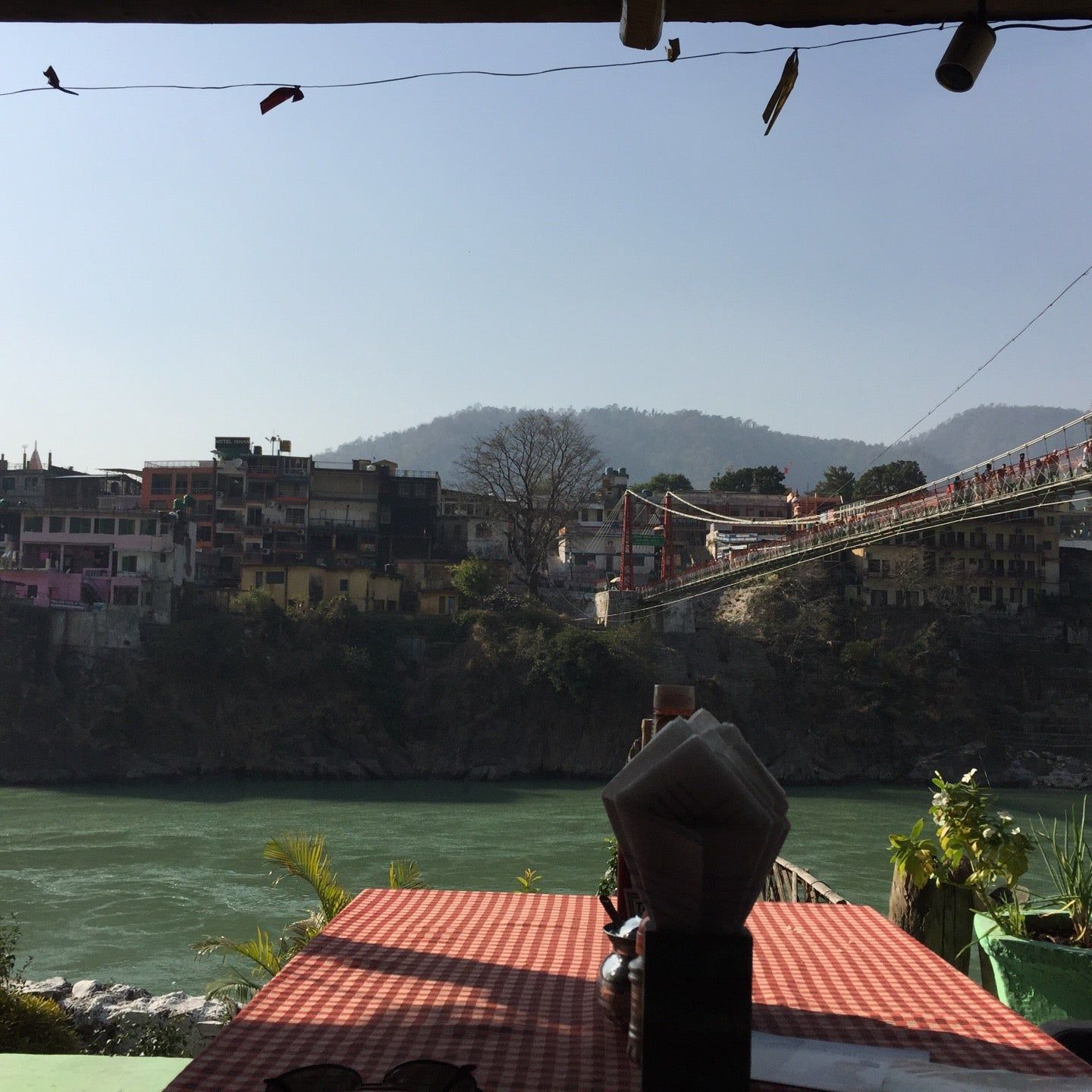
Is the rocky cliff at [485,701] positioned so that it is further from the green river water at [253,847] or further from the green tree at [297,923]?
the green tree at [297,923]

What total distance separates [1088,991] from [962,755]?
2217 cm

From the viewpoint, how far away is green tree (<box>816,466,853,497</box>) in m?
32.4

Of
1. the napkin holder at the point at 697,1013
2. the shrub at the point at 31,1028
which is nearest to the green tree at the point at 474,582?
the shrub at the point at 31,1028

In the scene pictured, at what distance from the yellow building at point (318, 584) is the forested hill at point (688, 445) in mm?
107930

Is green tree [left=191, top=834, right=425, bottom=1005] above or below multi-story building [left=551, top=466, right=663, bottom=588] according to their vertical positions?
below

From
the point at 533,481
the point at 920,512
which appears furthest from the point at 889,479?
the point at 920,512

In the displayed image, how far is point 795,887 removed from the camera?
4.06 metres

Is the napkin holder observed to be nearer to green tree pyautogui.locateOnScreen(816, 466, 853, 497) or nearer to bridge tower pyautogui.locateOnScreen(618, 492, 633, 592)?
bridge tower pyautogui.locateOnScreen(618, 492, 633, 592)

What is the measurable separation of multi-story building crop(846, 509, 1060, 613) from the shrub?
23.8m

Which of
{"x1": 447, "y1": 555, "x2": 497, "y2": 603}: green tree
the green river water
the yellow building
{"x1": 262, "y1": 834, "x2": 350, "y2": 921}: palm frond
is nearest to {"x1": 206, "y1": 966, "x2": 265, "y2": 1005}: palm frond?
{"x1": 262, "y1": 834, "x2": 350, "y2": 921}: palm frond

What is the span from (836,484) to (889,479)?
1.73 meters

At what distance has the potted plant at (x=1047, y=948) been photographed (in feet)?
7.29

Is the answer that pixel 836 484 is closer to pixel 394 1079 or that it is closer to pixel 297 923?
pixel 297 923

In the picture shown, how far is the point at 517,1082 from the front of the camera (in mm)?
1407
